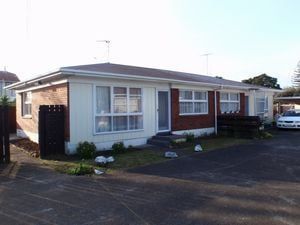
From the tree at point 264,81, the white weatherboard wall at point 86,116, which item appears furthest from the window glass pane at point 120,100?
the tree at point 264,81

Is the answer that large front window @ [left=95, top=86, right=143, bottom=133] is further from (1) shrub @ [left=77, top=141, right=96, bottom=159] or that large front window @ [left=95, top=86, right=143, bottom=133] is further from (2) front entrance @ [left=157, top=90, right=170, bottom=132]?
(2) front entrance @ [left=157, top=90, right=170, bottom=132]

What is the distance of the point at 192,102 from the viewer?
1734 centimetres

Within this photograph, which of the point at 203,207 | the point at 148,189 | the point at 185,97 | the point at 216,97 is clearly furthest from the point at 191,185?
the point at 216,97

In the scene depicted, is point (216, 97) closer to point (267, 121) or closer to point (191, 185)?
point (267, 121)

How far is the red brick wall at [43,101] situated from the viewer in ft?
39.4

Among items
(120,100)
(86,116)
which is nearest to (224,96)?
(120,100)

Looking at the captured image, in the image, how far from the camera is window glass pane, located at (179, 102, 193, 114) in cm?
1661

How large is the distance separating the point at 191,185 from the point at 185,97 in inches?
386

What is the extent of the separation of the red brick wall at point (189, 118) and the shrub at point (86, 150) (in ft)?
17.3

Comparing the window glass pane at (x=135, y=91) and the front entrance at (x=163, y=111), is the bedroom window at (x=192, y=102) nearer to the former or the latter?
the front entrance at (x=163, y=111)

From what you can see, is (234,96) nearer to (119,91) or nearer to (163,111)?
(163,111)

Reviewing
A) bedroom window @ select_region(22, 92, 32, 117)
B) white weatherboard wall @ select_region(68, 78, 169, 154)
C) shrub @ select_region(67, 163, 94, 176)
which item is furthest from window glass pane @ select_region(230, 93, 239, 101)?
shrub @ select_region(67, 163, 94, 176)

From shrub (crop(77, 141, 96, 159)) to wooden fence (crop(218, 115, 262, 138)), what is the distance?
854 cm

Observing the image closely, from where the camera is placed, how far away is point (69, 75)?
11.6 m
